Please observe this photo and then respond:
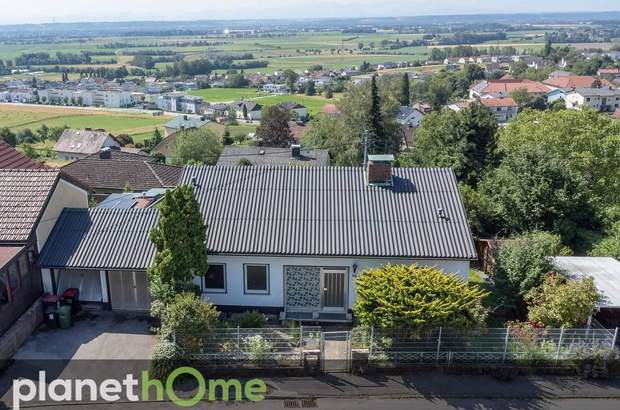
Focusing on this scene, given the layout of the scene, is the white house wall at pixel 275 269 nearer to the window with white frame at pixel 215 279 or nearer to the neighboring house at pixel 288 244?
the neighboring house at pixel 288 244

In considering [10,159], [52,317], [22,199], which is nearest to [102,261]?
[52,317]

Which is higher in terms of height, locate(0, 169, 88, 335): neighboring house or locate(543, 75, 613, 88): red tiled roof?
locate(0, 169, 88, 335): neighboring house

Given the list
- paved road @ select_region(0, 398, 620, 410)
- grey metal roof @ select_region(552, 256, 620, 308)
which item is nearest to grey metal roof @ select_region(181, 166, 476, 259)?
grey metal roof @ select_region(552, 256, 620, 308)

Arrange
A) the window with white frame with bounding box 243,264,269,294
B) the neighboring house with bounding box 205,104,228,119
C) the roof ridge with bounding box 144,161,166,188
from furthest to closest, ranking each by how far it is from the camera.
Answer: the neighboring house with bounding box 205,104,228,119 → the roof ridge with bounding box 144,161,166,188 → the window with white frame with bounding box 243,264,269,294

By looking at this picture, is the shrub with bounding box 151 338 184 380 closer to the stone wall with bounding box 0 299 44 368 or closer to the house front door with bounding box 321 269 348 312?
the stone wall with bounding box 0 299 44 368

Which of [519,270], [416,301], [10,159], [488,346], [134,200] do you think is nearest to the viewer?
[416,301]
